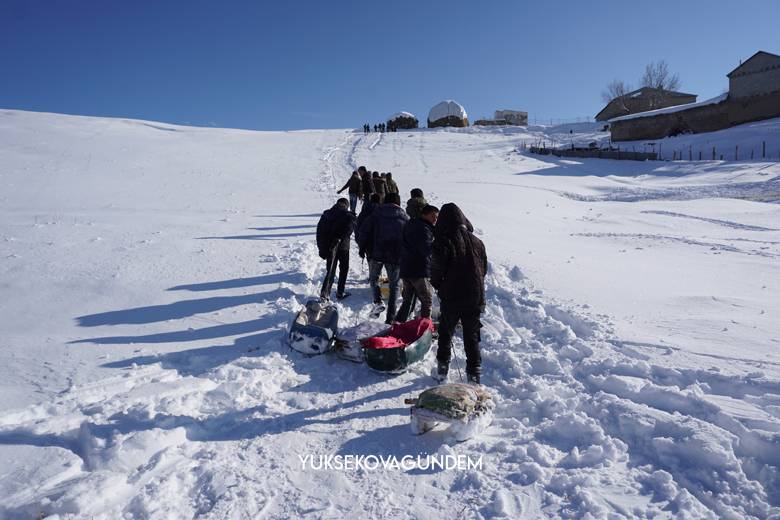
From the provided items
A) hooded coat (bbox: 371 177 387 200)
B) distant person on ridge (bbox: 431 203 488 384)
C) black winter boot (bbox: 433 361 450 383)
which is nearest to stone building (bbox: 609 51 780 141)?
hooded coat (bbox: 371 177 387 200)

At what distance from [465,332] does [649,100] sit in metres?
62.3

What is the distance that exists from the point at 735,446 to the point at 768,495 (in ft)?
1.35

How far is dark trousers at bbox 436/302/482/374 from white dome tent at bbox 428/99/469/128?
57.2 m

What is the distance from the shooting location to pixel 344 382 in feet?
15.8

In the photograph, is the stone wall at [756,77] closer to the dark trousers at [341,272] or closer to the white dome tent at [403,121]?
the white dome tent at [403,121]

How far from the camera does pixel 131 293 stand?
6.82m

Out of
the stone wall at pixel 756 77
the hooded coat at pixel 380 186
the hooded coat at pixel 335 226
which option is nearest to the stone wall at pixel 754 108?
the stone wall at pixel 756 77

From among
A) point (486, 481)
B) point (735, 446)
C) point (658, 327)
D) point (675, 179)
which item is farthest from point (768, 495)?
point (675, 179)

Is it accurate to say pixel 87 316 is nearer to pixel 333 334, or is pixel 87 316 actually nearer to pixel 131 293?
pixel 131 293

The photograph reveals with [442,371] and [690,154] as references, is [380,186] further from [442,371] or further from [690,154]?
[690,154]

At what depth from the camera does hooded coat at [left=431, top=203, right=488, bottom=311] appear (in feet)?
14.5

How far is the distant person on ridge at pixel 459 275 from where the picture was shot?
4.43 meters

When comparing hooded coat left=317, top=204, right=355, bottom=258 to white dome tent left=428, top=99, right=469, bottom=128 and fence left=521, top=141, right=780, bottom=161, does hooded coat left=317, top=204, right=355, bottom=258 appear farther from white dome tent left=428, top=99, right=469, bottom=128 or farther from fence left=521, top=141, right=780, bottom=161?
white dome tent left=428, top=99, right=469, bottom=128

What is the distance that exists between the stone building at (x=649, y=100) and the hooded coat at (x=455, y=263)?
200 ft
